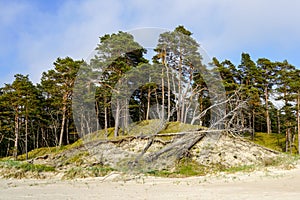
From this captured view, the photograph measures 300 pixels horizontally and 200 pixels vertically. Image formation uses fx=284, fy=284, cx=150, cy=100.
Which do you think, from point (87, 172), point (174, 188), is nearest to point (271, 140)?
point (87, 172)

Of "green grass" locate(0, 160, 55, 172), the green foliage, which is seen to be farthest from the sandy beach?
the green foliage

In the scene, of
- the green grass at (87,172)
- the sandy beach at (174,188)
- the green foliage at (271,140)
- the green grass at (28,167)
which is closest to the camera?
the sandy beach at (174,188)

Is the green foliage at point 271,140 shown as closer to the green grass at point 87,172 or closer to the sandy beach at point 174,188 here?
the sandy beach at point 174,188

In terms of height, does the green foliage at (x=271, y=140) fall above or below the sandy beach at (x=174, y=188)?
above

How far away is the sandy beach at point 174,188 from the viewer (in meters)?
7.49

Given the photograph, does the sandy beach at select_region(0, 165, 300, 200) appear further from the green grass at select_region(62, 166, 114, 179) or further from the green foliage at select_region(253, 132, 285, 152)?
the green foliage at select_region(253, 132, 285, 152)

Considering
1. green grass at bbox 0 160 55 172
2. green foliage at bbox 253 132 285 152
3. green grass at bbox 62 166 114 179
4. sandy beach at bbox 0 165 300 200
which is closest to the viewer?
sandy beach at bbox 0 165 300 200

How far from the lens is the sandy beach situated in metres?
7.49

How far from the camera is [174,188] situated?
9180mm

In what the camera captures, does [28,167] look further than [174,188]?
Yes

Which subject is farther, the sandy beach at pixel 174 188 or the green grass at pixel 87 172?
the green grass at pixel 87 172

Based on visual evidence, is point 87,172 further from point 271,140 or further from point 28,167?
point 271,140

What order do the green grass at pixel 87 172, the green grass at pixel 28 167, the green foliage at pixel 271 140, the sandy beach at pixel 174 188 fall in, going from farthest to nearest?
the green foliage at pixel 271 140, the green grass at pixel 28 167, the green grass at pixel 87 172, the sandy beach at pixel 174 188

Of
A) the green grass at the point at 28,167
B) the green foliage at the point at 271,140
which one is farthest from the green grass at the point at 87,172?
the green foliage at the point at 271,140
